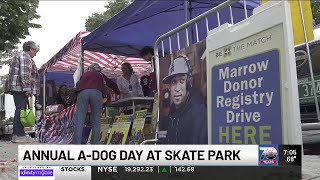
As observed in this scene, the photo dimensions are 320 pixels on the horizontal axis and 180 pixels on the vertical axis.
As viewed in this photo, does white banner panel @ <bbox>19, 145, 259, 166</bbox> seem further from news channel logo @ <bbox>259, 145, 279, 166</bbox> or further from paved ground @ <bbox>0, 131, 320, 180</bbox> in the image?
paved ground @ <bbox>0, 131, 320, 180</bbox>

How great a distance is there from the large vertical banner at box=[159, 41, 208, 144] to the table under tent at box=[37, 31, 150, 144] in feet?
10.6

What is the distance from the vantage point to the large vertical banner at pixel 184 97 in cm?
339

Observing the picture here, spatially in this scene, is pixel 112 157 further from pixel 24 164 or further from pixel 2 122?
pixel 2 122

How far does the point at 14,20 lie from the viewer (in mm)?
11258

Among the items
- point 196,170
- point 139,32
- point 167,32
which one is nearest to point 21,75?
point 139,32

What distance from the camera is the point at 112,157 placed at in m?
2.26

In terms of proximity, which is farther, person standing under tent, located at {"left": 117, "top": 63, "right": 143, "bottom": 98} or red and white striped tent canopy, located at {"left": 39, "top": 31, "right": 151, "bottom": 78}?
red and white striped tent canopy, located at {"left": 39, "top": 31, "right": 151, "bottom": 78}

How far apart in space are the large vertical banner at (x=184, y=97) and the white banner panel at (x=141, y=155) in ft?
3.50

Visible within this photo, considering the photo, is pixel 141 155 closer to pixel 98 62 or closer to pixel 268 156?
pixel 268 156

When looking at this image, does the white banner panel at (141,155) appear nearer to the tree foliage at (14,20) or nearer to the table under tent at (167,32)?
the table under tent at (167,32)

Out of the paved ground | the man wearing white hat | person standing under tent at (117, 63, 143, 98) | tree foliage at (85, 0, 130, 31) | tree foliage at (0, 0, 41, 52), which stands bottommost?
the paved ground

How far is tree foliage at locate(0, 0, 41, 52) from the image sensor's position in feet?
36.8

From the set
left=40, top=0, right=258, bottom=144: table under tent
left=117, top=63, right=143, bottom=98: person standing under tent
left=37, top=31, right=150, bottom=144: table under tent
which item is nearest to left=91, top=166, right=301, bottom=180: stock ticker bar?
left=40, top=0, right=258, bottom=144: table under tent

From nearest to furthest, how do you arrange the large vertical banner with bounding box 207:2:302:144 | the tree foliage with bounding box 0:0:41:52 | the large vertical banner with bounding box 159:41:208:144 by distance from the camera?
1. the large vertical banner with bounding box 207:2:302:144
2. the large vertical banner with bounding box 159:41:208:144
3. the tree foliage with bounding box 0:0:41:52
